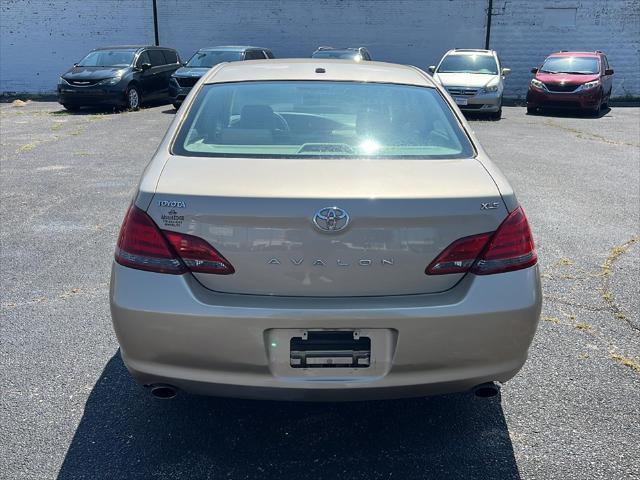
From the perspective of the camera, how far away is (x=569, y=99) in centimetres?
1641

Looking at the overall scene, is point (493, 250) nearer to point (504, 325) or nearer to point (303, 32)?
point (504, 325)

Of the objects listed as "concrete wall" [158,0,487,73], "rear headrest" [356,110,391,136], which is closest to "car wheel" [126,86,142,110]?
"concrete wall" [158,0,487,73]

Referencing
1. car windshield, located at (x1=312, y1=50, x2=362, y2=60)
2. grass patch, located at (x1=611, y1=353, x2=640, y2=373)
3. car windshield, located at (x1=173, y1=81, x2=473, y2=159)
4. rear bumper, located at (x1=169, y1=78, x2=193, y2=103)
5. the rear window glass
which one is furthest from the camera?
the rear window glass

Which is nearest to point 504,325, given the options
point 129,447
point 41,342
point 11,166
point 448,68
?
point 129,447

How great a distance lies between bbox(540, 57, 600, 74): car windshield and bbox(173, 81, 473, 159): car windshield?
51.1ft

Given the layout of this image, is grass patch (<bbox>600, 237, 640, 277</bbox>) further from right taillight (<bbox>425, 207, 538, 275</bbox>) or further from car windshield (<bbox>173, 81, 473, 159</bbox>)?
right taillight (<bbox>425, 207, 538, 275</bbox>)

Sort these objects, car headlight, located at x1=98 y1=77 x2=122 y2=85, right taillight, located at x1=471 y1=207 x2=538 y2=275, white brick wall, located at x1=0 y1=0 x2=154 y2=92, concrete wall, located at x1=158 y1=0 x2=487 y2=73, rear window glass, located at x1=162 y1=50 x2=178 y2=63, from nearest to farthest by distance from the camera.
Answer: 1. right taillight, located at x1=471 y1=207 x2=538 y2=275
2. car headlight, located at x1=98 y1=77 x2=122 y2=85
3. rear window glass, located at x1=162 y1=50 x2=178 y2=63
4. concrete wall, located at x1=158 y1=0 x2=487 y2=73
5. white brick wall, located at x1=0 y1=0 x2=154 y2=92

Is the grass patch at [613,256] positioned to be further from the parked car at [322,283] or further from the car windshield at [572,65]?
the car windshield at [572,65]

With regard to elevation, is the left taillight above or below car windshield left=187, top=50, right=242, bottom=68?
above

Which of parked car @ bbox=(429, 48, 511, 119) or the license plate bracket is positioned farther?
parked car @ bbox=(429, 48, 511, 119)

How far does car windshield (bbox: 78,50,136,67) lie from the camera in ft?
54.5

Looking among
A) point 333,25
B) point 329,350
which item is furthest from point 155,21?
point 329,350

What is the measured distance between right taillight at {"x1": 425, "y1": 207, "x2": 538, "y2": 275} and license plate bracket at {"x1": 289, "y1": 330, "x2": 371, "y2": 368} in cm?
40

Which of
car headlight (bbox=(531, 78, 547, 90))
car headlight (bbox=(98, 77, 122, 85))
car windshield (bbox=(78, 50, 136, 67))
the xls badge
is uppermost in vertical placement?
the xls badge
